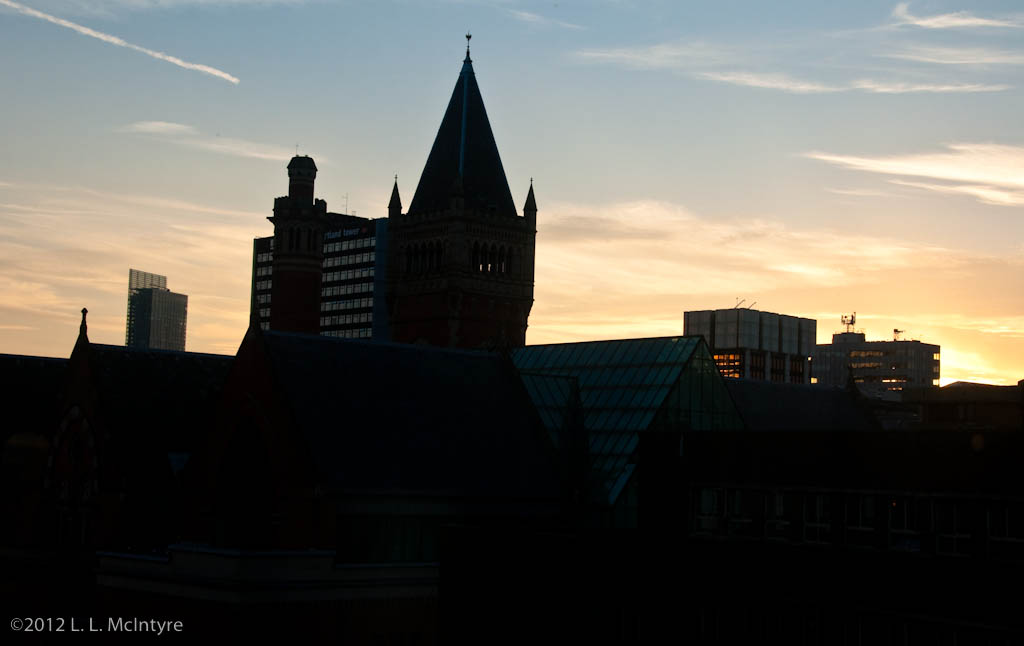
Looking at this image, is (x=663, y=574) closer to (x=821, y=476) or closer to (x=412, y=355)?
(x=821, y=476)

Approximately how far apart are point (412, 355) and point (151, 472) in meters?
13.0

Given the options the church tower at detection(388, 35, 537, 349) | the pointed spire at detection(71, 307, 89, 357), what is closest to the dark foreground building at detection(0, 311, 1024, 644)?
the pointed spire at detection(71, 307, 89, 357)

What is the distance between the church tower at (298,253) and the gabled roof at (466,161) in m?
10.8

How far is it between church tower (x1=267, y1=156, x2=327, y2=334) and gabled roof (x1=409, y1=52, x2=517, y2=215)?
35.4 feet

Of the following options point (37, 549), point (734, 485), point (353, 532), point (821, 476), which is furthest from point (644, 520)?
point (37, 549)

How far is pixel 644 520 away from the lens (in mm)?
52625

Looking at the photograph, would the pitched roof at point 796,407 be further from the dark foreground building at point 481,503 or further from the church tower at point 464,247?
the church tower at point 464,247

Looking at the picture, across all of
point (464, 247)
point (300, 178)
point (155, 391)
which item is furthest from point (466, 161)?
point (155, 391)

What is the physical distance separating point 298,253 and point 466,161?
19821 millimetres

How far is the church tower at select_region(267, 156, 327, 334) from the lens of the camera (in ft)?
464

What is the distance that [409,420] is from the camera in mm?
62344

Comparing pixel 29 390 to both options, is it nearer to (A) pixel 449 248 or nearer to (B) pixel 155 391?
(B) pixel 155 391

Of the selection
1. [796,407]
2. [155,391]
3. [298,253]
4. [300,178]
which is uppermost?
[300,178]

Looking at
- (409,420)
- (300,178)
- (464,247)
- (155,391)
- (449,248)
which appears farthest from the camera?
(300,178)
